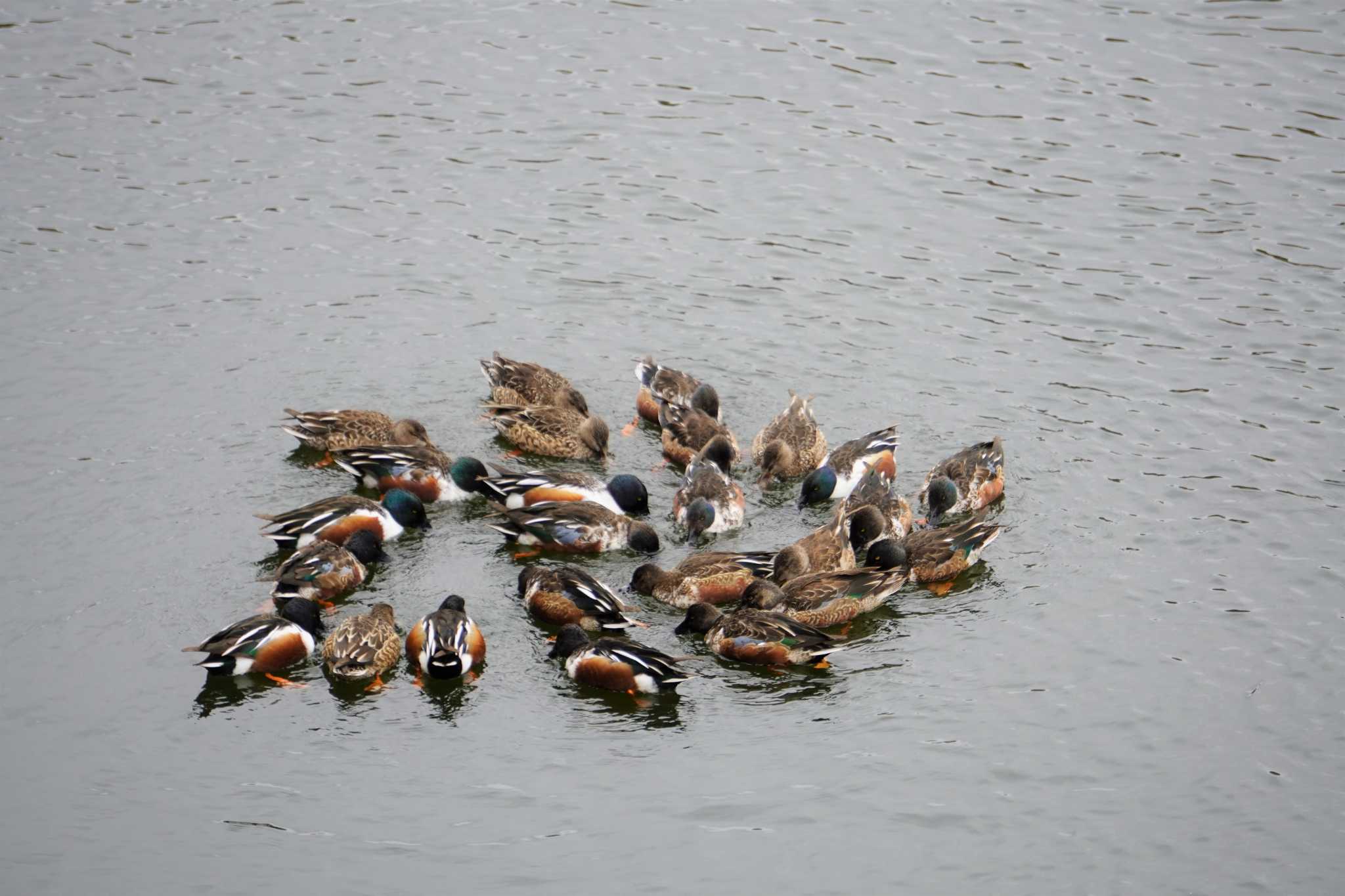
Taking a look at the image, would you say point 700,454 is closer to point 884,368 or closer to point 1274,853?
point 884,368

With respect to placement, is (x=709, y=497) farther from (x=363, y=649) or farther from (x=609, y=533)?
(x=363, y=649)

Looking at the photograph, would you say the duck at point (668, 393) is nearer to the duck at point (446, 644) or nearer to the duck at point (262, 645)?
the duck at point (446, 644)

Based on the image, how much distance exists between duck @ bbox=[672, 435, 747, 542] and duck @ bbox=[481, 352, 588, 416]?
1.90 m

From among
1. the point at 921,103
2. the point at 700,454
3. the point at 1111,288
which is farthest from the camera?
the point at 921,103

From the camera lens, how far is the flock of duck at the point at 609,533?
38.9 ft

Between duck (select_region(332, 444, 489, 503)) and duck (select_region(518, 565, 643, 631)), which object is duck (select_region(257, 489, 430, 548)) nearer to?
duck (select_region(332, 444, 489, 503))

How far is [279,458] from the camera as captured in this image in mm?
15383

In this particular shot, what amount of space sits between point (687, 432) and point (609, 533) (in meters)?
1.75

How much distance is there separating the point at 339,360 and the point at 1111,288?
9.57 meters

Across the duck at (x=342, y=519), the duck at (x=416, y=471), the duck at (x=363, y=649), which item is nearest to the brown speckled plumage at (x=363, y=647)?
the duck at (x=363, y=649)

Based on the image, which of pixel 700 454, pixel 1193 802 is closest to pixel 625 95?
pixel 700 454

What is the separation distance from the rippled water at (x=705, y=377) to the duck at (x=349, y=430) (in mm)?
601

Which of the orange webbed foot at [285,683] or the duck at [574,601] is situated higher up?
the duck at [574,601]

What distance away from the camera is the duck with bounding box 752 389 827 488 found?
15273 mm
